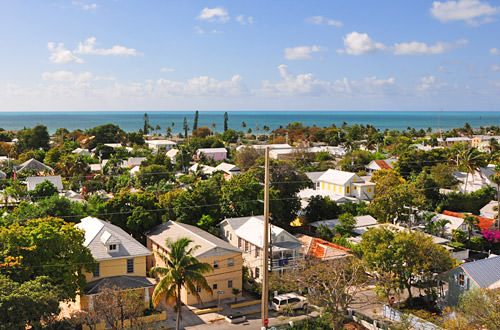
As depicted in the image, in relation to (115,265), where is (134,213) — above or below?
above

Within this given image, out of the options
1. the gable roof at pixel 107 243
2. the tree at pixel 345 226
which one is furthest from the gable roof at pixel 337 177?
the gable roof at pixel 107 243

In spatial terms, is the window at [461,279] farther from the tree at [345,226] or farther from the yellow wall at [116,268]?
the yellow wall at [116,268]

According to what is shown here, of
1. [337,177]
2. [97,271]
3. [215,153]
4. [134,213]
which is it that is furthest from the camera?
[215,153]

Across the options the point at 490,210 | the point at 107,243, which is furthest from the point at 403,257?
the point at 490,210

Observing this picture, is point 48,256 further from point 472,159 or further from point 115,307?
point 472,159

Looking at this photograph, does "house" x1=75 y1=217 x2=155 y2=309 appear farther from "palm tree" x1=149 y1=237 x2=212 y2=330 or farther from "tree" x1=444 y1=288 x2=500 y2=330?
"tree" x1=444 y1=288 x2=500 y2=330
